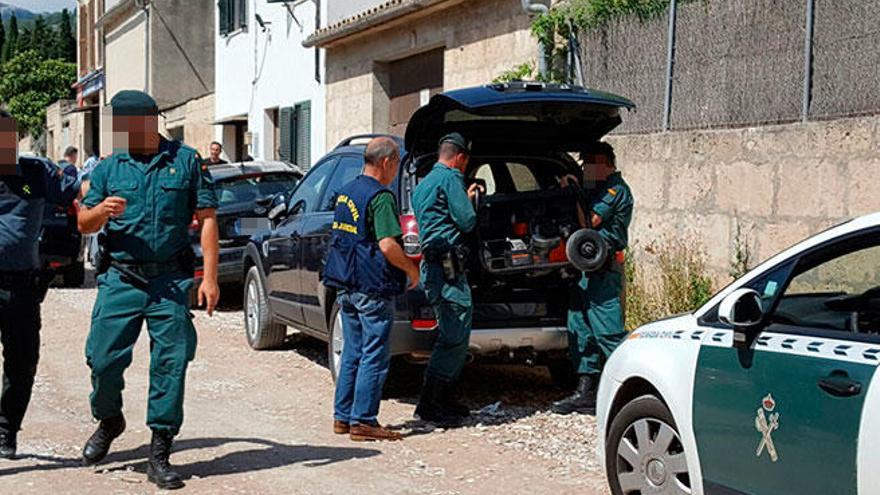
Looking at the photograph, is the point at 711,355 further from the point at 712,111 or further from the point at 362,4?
the point at 362,4

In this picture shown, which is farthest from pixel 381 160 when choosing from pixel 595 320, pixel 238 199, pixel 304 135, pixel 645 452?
pixel 304 135

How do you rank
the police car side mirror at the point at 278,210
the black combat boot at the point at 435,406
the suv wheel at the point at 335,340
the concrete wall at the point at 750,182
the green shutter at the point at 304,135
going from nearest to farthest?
the black combat boot at the point at 435,406
the suv wheel at the point at 335,340
the concrete wall at the point at 750,182
the police car side mirror at the point at 278,210
the green shutter at the point at 304,135

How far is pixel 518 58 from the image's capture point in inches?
563

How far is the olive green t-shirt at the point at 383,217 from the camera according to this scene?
23.6 feet

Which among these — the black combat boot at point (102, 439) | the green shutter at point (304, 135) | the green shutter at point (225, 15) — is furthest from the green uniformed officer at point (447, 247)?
the green shutter at point (225, 15)

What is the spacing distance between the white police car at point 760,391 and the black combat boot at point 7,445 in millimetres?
3353

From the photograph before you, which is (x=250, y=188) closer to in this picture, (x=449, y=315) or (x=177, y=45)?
(x=449, y=315)

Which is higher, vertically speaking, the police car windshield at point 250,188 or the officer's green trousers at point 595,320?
the police car windshield at point 250,188

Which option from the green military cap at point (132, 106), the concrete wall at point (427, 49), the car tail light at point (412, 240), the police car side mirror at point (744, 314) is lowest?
the police car side mirror at point (744, 314)

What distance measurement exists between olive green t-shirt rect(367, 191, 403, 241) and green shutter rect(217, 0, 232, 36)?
20.4m

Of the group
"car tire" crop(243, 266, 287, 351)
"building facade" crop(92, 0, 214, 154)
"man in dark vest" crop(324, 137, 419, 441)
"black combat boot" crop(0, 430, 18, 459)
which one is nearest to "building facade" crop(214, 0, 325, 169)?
"building facade" crop(92, 0, 214, 154)

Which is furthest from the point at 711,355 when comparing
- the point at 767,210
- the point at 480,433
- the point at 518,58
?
the point at 518,58

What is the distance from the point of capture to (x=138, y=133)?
625cm

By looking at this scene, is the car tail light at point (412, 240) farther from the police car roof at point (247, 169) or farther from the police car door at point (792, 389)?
the police car roof at point (247, 169)
